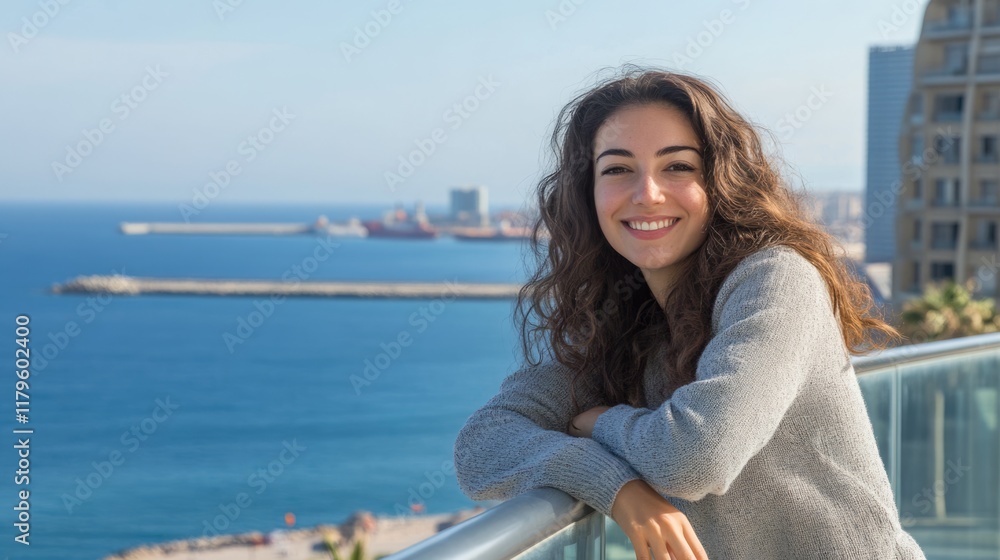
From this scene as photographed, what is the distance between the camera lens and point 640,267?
1.73m

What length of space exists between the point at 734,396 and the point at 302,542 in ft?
158

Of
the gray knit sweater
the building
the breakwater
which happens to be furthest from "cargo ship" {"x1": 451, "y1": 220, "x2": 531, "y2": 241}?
the gray knit sweater

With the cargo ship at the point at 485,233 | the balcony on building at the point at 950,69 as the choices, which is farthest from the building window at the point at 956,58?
the cargo ship at the point at 485,233

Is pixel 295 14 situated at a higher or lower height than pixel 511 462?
higher

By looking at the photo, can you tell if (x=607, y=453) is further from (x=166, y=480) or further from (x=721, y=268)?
(x=166, y=480)

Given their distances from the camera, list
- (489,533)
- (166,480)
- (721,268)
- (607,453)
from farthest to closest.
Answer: (166,480)
(721,268)
(607,453)
(489,533)

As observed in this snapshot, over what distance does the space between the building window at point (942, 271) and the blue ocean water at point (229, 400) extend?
1830 centimetres

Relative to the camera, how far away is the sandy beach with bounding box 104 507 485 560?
146ft

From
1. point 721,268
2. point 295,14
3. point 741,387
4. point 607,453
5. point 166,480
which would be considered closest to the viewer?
point 741,387

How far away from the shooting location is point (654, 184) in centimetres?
162

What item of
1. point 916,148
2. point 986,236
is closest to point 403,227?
point 916,148

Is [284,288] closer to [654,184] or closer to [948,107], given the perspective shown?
[948,107]

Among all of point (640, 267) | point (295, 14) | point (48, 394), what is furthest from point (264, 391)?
point (640, 267)

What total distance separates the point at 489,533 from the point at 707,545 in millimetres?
454
